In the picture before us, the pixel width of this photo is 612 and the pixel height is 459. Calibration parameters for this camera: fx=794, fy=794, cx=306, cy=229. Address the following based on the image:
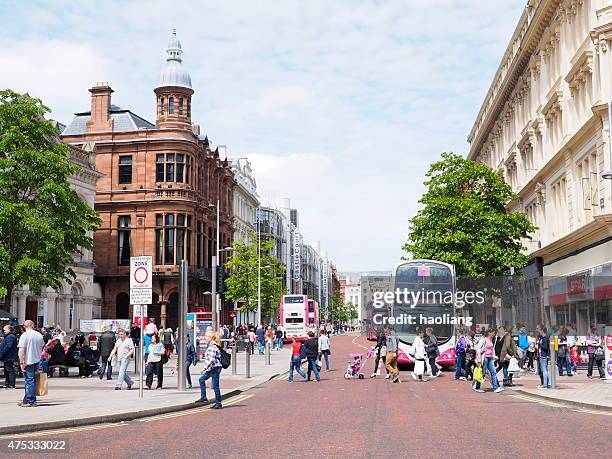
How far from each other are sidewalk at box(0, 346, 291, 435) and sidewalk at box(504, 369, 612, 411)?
783cm

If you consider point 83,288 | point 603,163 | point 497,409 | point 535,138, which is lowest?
point 497,409

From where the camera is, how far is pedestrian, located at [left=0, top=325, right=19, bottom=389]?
722 inches

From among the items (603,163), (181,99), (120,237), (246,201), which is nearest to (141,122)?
(181,99)

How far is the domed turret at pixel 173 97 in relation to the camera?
60.7 metres

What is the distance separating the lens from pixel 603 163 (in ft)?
101

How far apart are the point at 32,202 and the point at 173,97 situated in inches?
1361

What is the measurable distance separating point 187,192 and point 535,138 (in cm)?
2721

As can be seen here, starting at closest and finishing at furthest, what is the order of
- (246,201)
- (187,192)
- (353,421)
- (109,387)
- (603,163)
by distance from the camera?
1. (353,421)
2. (109,387)
3. (603,163)
4. (187,192)
5. (246,201)

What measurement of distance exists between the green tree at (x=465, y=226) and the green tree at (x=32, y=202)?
20156 mm

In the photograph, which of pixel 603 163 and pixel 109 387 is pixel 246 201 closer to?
pixel 603 163

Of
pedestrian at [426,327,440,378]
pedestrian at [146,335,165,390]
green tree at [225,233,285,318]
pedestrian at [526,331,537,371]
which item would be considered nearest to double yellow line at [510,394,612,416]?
pedestrian at [426,327,440,378]

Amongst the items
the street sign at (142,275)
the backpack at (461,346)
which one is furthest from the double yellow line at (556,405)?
the street sign at (142,275)

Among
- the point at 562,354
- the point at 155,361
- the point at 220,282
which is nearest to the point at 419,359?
the point at 562,354

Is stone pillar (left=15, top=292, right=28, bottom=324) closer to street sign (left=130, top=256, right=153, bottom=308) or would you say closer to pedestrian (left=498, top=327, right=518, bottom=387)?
street sign (left=130, top=256, right=153, bottom=308)
